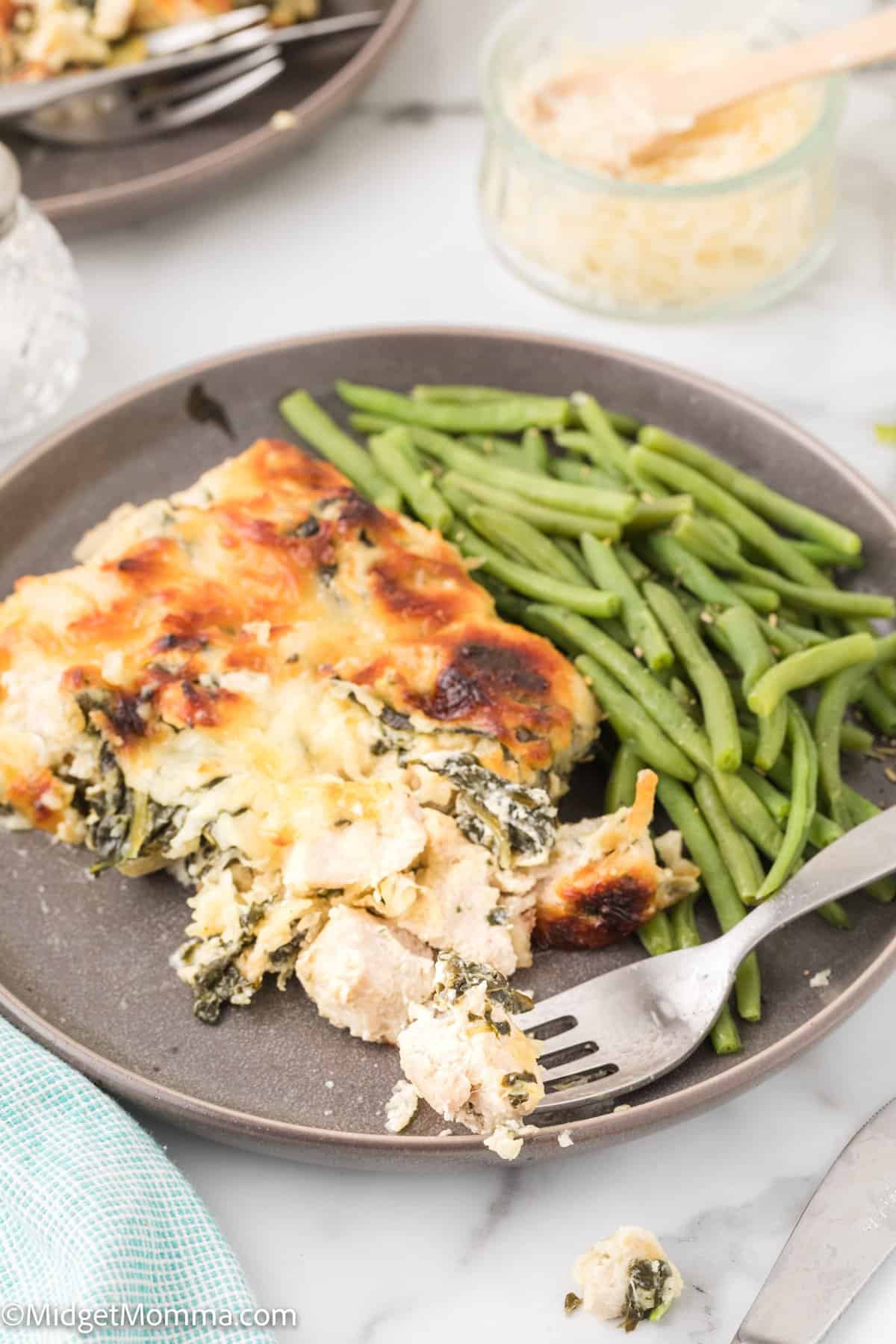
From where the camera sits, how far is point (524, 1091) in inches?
115

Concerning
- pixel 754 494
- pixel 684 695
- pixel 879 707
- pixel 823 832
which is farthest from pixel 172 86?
pixel 823 832

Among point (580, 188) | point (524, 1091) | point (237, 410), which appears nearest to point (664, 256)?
point (580, 188)

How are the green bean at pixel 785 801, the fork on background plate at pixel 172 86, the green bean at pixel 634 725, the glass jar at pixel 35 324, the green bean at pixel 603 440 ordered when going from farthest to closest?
the fork on background plate at pixel 172 86 < the glass jar at pixel 35 324 < the green bean at pixel 603 440 < the green bean at pixel 634 725 < the green bean at pixel 785 801

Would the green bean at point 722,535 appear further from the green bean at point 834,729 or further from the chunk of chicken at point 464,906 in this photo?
the chunk of chicken at point 464,906

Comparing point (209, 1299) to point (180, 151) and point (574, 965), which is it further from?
point (180, 151)

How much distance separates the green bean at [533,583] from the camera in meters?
3.70

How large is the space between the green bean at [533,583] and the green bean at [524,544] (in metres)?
0.02

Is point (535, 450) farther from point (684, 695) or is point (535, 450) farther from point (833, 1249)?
point (833, 1249)

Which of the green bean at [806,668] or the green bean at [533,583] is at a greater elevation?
the green bean at [533,583]

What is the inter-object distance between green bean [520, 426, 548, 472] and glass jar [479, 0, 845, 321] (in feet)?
3.28

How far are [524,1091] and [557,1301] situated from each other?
416 millimetres

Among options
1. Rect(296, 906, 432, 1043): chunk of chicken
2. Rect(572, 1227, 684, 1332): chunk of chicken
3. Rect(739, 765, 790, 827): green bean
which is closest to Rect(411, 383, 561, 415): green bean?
Rect(739, 765, 790, 827): green bean

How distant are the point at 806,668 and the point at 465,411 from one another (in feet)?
4.06

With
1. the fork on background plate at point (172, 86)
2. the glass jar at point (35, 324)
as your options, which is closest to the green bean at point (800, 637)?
the glass jar at point (35, 324)
